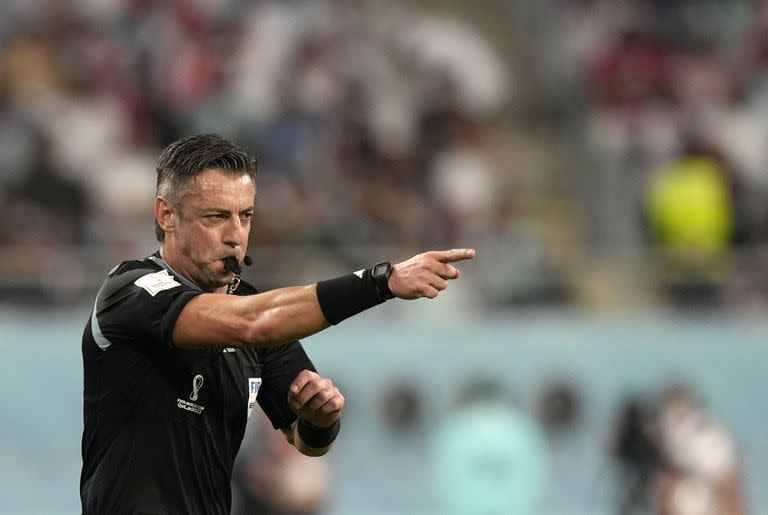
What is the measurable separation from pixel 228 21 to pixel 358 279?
381 inches

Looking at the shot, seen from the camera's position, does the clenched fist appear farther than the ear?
Yes

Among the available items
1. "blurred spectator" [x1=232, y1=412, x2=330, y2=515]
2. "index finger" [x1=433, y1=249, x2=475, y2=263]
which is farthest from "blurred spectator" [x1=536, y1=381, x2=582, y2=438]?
"index finger" [x1=433, y1=249, x2=475, y2=263]

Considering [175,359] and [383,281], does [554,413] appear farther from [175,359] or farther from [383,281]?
[383,281]

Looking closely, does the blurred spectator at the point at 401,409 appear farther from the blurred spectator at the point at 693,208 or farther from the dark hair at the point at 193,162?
the dark hair at the point at 193,162

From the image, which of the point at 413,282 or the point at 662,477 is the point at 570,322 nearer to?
the point at 662,477

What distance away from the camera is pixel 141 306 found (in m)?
4.57

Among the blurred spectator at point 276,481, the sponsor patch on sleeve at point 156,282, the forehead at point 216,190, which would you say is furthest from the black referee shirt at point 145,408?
the blurred spectator at point 276,481

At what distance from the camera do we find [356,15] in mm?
14625

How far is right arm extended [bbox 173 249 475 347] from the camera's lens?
4.22 m

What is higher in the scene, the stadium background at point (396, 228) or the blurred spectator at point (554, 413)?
the stadium background at point (396, 228)

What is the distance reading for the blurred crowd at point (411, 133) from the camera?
11805mm

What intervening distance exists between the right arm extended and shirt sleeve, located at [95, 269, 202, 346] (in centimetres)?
6

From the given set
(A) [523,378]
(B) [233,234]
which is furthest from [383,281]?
(A) [523,378]

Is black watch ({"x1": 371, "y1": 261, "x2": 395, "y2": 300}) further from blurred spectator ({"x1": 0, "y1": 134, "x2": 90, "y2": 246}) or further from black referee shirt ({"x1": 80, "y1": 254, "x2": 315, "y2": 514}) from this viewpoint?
blurred spectator ({"x1": 0, "y1": 134, "x2": 90, "y2": 246})
